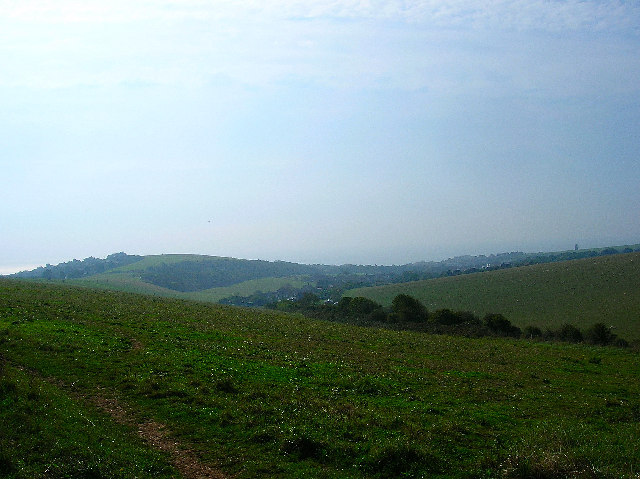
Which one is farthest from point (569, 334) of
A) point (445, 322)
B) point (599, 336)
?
point (445, 322)

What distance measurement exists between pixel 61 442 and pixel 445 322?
162ft

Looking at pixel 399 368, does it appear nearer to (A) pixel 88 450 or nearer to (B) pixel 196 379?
(B) pixel 196 379

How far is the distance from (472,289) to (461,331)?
5547 cm

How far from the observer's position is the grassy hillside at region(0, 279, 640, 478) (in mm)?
10430

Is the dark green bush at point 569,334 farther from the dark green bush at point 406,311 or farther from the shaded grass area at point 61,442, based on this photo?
the shaded grass area at point 61,442

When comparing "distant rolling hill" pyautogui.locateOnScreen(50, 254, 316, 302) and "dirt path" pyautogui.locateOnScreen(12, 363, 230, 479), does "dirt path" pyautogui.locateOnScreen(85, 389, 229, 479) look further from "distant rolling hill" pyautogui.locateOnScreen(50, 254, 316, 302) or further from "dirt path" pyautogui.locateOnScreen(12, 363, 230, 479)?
"distant rolling hill" pyautogui.locateOnScreen(50, 254, 316, 302)

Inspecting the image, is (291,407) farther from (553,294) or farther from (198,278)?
(198,278)

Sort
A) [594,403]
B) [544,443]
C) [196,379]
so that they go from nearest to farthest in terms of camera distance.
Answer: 1. [544,443]
2. [196,379]
3. [594,403]

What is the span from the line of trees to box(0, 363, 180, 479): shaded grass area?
38.3m

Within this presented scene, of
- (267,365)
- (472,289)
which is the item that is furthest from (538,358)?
(472,289)

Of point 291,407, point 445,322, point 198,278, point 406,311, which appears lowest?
point 445,322

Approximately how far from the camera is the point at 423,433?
12.5 metres

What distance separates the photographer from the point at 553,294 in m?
81.0

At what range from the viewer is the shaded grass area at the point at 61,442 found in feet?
30.9
